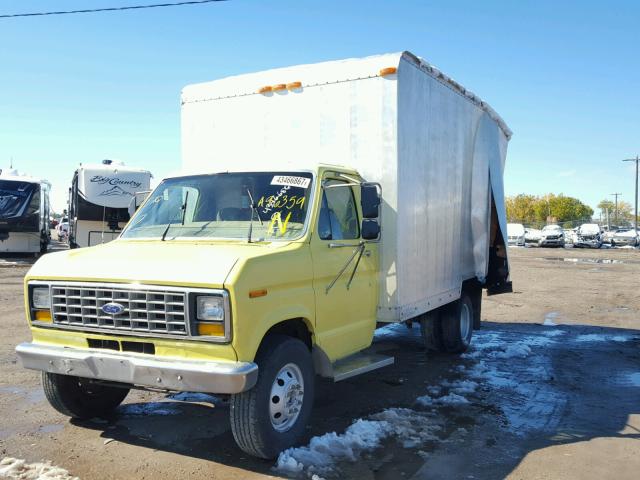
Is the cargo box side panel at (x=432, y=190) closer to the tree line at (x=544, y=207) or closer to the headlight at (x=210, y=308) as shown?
the headlight at (x=210, y=308)

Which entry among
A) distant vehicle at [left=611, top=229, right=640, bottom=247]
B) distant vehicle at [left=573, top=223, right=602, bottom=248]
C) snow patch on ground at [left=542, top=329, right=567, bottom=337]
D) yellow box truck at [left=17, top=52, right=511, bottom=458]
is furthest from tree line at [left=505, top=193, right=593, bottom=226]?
yellow box truck at [left=17, top=52, right=511, bottom=458]

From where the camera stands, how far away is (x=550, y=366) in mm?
7973

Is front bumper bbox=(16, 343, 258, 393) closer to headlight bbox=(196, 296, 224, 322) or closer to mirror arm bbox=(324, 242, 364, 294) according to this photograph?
headlight bbox=(196, 296, 224, 322)

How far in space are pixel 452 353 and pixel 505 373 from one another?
109 centimetres

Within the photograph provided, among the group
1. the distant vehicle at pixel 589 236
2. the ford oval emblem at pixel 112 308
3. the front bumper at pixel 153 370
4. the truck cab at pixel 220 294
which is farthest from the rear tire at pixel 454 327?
the distant vehicle at pixel 589 236

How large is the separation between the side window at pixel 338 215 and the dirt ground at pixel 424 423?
1478 millimetres

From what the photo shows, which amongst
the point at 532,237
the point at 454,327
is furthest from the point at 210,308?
the point at 532,237

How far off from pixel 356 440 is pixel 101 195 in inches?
612

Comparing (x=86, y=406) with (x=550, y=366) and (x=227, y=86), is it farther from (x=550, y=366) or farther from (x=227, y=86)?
(x=550, y=366)

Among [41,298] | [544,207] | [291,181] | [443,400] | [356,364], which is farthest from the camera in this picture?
[544,207]

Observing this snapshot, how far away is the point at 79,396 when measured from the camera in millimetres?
5293

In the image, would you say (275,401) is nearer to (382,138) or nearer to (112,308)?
(112,308)

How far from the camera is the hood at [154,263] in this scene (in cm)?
417

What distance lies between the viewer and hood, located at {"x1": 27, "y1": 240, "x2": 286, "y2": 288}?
13.7 feet
